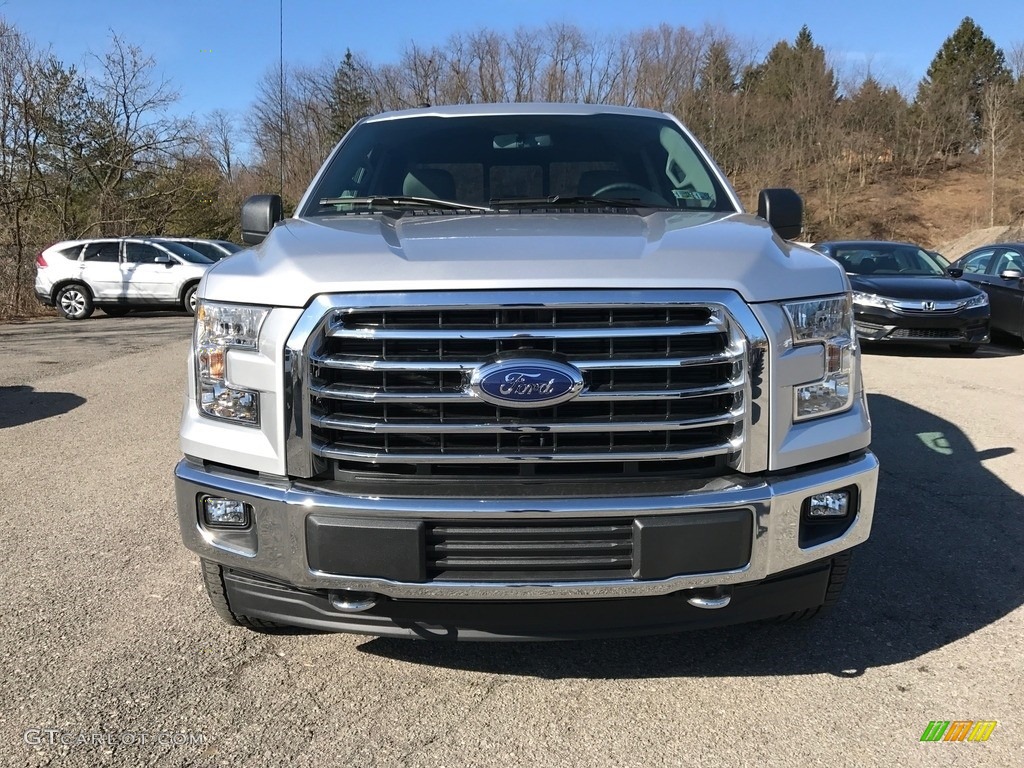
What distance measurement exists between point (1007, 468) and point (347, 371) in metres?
4.68

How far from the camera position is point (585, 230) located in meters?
2.60

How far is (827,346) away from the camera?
7.86ft

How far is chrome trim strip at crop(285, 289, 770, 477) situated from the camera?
217cm

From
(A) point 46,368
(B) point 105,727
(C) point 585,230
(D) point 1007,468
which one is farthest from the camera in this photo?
(A) point 46,368

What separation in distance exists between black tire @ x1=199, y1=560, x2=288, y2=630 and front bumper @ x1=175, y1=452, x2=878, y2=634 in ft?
0.87

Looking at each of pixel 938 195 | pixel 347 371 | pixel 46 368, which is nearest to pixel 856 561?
pixel 347 371

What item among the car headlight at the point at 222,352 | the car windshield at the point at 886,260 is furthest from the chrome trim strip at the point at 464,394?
the car windshield at the point at 886,260

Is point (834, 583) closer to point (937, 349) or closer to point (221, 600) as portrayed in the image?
point (221, 600)

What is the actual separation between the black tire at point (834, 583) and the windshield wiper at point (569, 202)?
1607 millimetres

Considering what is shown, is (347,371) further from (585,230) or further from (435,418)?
(585,230)

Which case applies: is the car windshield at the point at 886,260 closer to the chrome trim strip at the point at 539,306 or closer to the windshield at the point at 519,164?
the windshield at the point at 519,164

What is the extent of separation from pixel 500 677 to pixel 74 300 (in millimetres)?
16798

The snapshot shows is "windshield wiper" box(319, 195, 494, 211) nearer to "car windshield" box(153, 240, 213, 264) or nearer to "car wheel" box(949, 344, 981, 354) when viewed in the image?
"car wheel" box(949, 344, 981, 354)

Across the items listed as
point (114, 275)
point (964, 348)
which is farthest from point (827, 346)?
point (114, 275)
